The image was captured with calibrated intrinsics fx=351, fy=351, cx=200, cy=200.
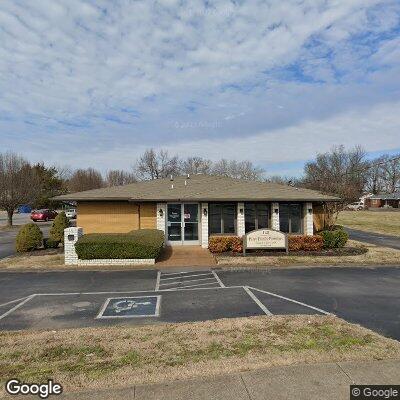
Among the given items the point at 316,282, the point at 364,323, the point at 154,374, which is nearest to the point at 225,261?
the point at 316,282

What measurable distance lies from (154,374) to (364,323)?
4942mm

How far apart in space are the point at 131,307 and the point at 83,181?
6981 cm

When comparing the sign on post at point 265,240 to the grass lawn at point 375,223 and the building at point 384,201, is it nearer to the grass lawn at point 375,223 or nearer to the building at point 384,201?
the grass lawn at point 375,223

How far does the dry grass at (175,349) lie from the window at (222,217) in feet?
38.2

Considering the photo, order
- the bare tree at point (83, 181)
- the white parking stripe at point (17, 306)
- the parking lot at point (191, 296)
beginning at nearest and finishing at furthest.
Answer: the parking lot at point (191, 296) < the white parking stripe at point (17, 306) < the bare tree at point (83, 181)

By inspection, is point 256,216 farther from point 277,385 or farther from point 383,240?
point 277,385

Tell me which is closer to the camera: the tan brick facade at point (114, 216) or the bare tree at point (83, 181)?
the tan brick facade at point (114, 216)

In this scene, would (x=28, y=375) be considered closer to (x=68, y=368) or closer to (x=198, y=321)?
(x=68, y=368)

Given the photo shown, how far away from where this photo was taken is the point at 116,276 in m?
13.2

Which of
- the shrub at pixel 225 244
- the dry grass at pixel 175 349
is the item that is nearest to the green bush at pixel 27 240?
the shrub at pixel 225 244

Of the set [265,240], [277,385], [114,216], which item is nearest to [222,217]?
[265,240]

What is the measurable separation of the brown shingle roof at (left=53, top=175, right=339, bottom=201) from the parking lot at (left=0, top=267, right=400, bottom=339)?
5369mm

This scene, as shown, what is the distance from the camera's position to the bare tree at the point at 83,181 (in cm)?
7262

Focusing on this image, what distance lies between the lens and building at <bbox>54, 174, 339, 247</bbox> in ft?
62.2
